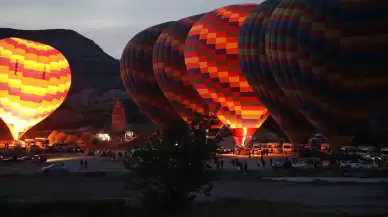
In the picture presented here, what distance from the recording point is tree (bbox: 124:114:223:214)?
15.6 m

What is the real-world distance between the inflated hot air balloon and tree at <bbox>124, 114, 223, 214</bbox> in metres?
19.2

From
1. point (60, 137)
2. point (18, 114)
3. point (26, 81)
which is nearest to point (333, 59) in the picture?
point (26, 81)

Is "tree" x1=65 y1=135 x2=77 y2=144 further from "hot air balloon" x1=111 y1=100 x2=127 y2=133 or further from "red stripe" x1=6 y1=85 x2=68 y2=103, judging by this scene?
"red stripe" x1=6 y1=85 x2=68 y2=103

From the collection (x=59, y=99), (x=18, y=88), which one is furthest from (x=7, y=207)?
(x=59, y=99)

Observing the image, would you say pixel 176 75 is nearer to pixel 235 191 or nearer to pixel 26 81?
pixel 26 81

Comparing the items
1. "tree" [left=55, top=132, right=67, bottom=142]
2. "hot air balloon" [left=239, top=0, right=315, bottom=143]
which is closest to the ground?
"hot air balloon" [left=239, top=0, right=315, bottom=143]

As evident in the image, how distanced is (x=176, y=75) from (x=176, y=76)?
0.09 metres

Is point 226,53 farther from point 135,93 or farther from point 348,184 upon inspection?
point 348,184

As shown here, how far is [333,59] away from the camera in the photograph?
33.1 metres

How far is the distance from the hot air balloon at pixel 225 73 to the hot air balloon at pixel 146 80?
10.1 meters

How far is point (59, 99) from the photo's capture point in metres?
51.3

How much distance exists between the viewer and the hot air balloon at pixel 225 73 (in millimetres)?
43219

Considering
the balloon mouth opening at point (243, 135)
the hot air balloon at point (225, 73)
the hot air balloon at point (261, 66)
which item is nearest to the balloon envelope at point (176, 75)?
the hot air balloon at point (225, 73)

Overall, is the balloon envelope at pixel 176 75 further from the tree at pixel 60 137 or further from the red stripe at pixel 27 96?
the tree at pixel 60 137
